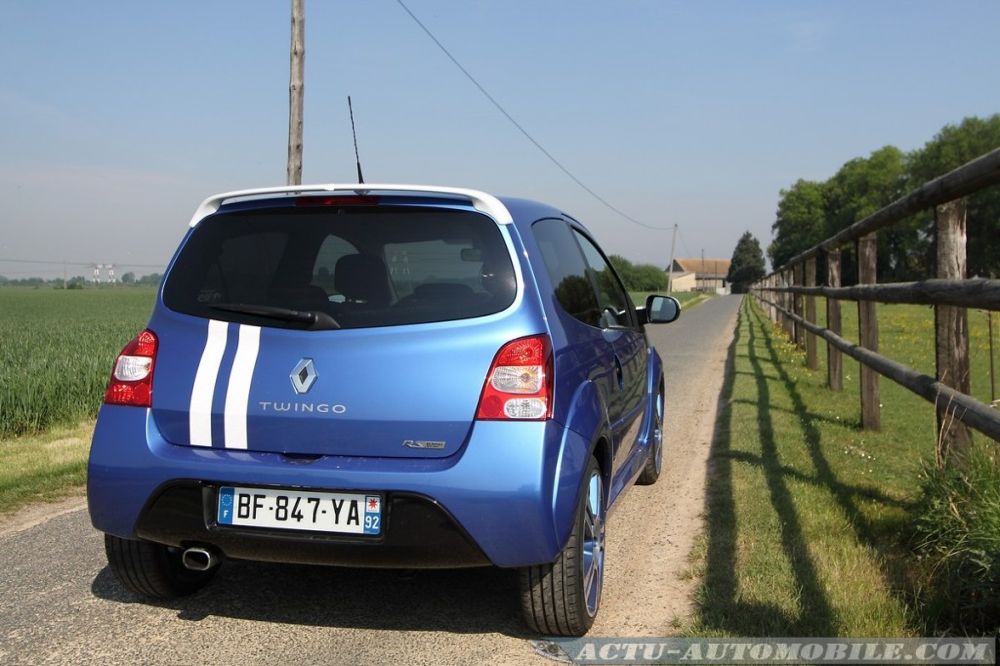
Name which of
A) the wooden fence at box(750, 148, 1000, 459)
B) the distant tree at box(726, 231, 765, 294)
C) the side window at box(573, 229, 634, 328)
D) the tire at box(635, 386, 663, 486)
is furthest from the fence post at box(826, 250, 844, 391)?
the distant tree at box(726, 231, 765, 294)

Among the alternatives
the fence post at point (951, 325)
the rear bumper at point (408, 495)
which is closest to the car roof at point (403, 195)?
the rear bumper at point (408, 495)

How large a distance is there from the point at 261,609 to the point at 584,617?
4.31 feet

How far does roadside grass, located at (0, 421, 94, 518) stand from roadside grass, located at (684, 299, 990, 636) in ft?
13.8

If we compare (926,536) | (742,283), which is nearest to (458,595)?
(926,536)

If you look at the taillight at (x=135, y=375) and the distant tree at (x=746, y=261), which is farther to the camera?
the distant tree at (x=746, y=261)

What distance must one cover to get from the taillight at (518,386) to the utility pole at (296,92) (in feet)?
32.5

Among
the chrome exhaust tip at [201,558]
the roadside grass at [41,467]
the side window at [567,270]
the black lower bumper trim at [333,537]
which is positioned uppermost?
the side window at [567,270]

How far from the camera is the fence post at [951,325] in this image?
4.36 m

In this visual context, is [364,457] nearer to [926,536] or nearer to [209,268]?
[209,268]

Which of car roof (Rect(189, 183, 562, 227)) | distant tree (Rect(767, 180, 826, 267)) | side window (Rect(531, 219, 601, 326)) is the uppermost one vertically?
distant tree (Rect(767, 180, 826, 267))

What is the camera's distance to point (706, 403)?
398 inches

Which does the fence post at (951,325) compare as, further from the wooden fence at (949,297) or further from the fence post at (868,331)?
the fence post at (868,331)

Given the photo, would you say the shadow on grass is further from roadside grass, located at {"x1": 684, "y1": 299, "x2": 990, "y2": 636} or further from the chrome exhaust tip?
the chrome exhaust tip

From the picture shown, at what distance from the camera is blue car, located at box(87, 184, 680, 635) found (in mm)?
3115
